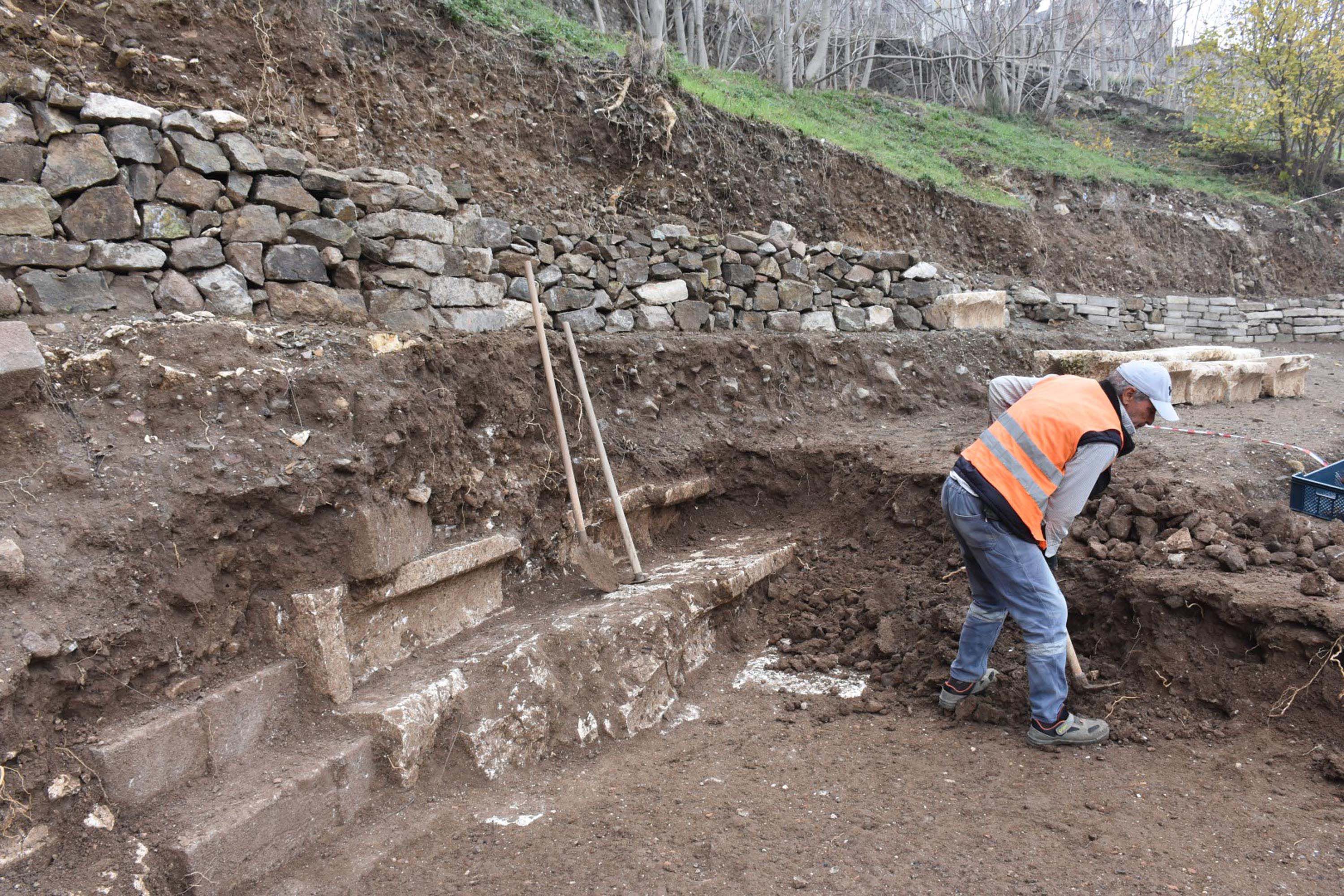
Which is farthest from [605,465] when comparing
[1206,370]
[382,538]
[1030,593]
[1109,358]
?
[1206,370]

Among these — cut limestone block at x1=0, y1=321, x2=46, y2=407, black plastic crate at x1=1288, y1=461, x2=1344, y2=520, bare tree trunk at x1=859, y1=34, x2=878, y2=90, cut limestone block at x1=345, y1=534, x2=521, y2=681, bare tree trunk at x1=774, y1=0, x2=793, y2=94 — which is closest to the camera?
cut limestone block at x1=0, y1=321, x2=46, y2=407

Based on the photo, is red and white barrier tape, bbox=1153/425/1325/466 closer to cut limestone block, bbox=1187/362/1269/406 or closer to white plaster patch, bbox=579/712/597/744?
cut limestone block, bbox=1187/362/1269/406

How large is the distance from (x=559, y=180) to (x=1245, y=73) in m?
15.7

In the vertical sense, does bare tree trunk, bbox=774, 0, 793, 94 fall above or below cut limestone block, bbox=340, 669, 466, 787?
above

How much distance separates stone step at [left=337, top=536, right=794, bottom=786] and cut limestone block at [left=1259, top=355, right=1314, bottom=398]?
636cm

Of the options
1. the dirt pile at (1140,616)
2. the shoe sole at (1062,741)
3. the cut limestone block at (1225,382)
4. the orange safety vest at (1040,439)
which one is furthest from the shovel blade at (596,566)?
the cut limestone block at (1225,382)

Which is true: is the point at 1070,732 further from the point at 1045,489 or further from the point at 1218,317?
the point at 1218,317

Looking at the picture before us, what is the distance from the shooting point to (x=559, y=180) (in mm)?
7668

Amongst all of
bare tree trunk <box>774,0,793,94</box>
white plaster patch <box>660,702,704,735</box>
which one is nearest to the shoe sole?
white plaster patch <box>660,702,704,735</box>

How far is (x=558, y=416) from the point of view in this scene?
4.96m

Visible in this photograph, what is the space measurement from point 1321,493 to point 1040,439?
94.3 inches

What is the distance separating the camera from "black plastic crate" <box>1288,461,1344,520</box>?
14.7ft

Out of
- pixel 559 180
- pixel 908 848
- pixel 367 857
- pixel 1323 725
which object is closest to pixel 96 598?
pixel 367 857

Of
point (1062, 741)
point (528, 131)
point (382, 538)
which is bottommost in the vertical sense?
point (1062, 741)
